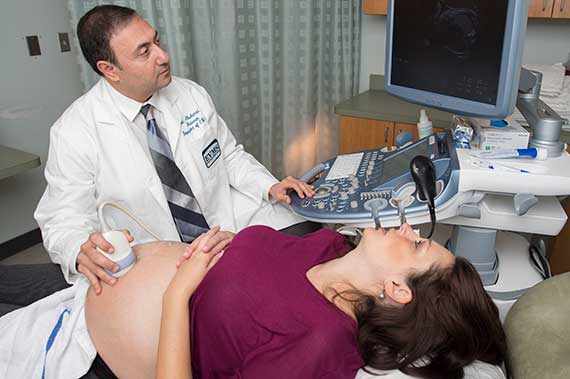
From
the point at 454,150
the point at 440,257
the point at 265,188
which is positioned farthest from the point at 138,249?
the point at 454,150

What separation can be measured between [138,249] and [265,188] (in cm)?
60

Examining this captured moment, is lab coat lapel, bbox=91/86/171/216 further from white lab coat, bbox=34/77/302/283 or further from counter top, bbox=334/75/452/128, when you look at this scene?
counter top, bbox=334/75/452/128

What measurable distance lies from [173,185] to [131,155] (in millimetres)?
167

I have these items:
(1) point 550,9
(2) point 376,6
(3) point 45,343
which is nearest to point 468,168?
(3) point 45,343

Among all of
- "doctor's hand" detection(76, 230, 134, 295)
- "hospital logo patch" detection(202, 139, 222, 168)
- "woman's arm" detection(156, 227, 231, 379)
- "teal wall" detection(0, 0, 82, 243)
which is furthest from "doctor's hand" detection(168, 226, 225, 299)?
"teal wall" detection(0, 0, 82, 243)

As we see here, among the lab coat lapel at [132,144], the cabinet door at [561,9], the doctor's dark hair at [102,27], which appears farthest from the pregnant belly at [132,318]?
the cabinet door at [561,9]

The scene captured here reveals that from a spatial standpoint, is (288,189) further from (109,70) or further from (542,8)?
(542,8)

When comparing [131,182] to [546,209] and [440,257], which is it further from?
[546,209]

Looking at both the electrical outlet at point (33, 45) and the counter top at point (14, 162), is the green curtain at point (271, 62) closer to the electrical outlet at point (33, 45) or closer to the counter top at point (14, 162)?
the counter top at point (14, 162)

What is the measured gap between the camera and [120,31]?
146cm

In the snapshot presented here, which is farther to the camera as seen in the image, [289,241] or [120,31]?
[120,31]

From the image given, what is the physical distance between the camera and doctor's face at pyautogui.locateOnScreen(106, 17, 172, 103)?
1468mm

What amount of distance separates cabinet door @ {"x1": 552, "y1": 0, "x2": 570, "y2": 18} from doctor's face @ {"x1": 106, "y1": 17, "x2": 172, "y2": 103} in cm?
168

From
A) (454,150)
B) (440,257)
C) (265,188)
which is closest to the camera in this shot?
(440,257)
